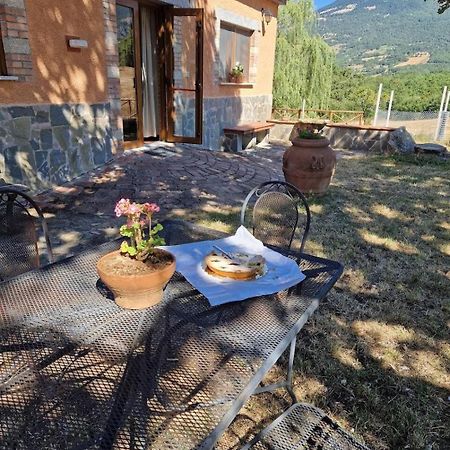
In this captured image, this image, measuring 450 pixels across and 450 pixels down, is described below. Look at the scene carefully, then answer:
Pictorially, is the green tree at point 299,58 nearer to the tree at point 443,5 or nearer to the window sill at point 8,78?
the tree at point 443,5

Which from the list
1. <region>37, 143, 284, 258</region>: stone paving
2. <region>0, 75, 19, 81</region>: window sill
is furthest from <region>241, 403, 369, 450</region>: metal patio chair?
<region>0, 75, 19, 81</region>: window sill

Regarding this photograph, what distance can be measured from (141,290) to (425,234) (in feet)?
10.8

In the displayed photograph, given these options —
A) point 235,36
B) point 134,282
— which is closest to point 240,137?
point 235,36

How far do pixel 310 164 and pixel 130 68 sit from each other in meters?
3.55

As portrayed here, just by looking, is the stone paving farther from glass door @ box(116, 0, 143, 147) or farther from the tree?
the tree

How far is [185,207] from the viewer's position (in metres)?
4.11

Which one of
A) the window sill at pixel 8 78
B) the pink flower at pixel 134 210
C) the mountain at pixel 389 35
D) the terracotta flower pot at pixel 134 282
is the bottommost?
the terracotta flower pot at pixel 134 282

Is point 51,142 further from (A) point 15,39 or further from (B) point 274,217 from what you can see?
(B) point 274,217

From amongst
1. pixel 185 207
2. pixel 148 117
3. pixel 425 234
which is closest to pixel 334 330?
pixel 425 234

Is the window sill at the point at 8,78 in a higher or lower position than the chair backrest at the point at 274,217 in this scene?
higher

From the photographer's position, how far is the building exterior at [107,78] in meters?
3.85

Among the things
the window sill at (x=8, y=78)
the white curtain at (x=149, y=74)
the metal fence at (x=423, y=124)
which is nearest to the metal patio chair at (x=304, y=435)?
the window sill at (x=8, y=78)

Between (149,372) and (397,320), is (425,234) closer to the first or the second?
(397,320)

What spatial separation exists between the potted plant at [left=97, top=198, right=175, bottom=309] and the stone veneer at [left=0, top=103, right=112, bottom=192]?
324 cm
